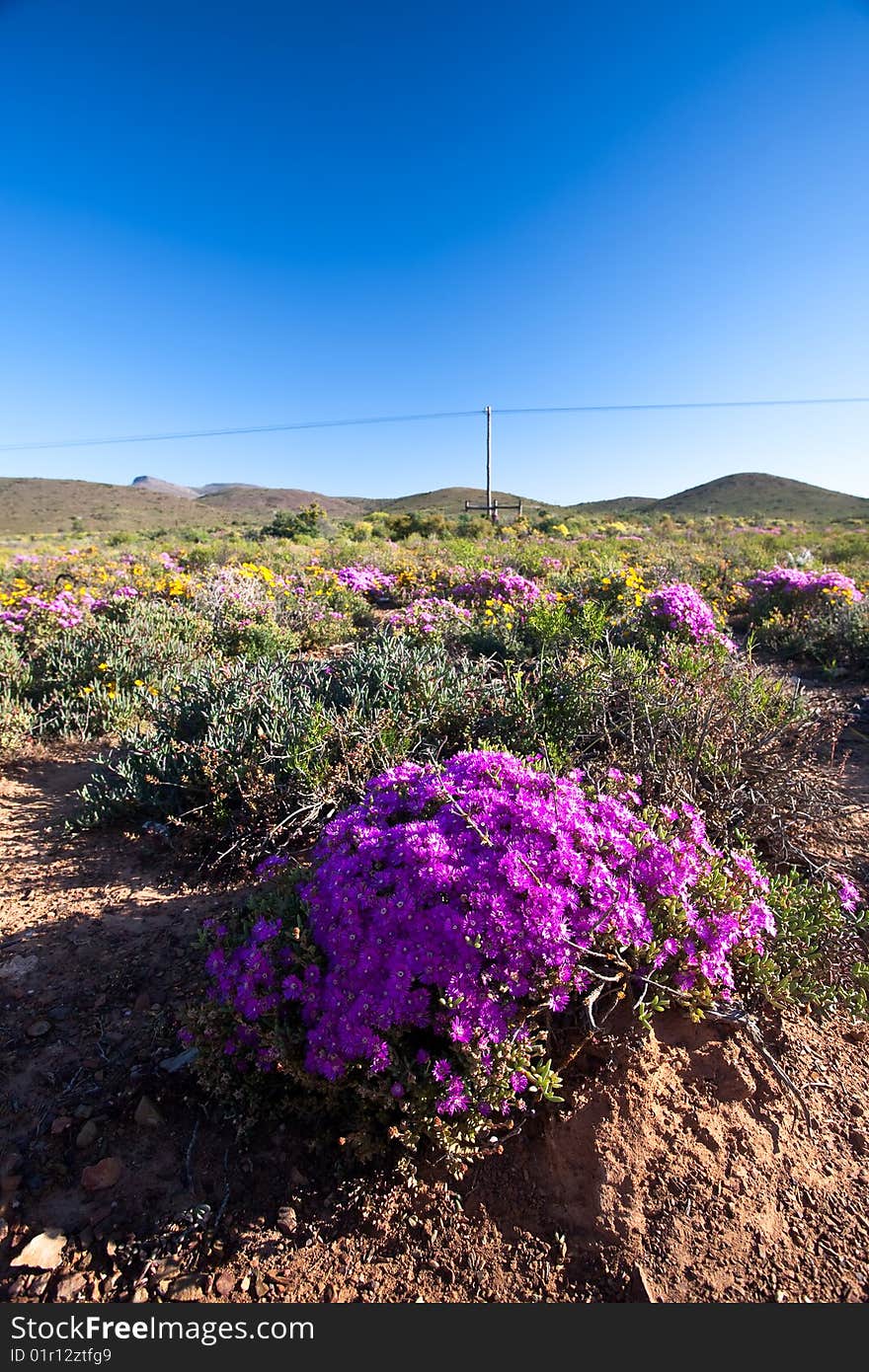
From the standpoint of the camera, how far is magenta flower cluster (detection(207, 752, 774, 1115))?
171 centimetres

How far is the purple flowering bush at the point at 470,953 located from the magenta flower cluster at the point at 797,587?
721 centimetres

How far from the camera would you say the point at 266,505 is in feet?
272

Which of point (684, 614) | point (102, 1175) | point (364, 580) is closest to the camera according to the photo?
point (102, 1175)

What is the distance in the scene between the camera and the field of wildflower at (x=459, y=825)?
68.9 inches

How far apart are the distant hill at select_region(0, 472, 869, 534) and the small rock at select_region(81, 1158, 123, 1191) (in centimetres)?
4914

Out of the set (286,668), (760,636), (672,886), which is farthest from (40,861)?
(760,636)

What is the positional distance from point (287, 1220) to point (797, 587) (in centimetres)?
907

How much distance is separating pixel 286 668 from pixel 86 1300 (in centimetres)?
386

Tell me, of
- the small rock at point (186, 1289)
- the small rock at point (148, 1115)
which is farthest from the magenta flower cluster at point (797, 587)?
the small rock at point (186, 1289)

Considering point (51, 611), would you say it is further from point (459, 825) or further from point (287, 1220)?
point (287, 1220)

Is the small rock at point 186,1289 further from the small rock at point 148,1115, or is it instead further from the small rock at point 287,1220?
the small rock at point 148,1115

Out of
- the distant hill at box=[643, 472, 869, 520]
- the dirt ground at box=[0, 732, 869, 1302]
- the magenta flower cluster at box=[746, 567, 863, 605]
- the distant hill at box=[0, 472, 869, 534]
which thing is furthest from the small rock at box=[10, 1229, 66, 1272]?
the distant hill at box=[643, 472, 869, 520]

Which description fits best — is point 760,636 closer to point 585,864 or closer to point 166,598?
point 585,864

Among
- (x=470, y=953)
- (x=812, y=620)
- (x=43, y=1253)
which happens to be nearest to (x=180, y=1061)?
(x=43, y=1253)
